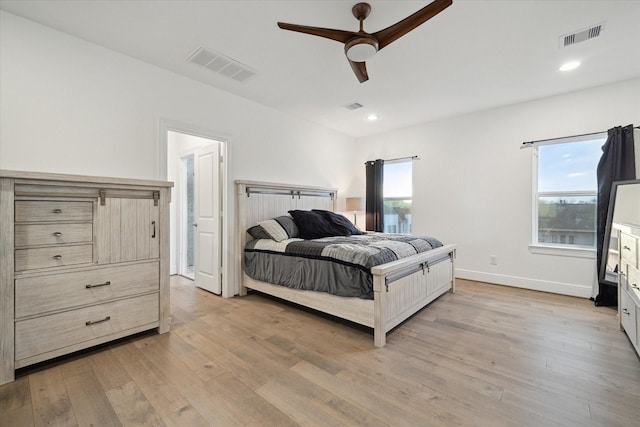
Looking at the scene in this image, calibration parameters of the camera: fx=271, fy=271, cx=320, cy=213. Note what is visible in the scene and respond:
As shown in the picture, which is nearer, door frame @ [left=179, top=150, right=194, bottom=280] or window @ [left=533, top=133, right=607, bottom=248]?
window @ [left=533, top=133, right=607, bottom=248]

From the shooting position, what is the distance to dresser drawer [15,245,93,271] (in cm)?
180

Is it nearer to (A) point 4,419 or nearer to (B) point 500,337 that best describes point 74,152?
(A) point 4,419

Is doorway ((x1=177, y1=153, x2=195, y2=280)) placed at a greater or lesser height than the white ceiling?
lesser

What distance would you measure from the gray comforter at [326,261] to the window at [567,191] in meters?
1.77

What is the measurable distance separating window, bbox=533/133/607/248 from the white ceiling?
28.7 inches

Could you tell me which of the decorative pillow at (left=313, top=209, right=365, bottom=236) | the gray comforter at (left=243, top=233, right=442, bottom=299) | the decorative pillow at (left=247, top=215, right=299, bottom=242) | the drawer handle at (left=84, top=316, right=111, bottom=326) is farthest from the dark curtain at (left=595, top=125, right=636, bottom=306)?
the drawer handle at (left=84, top=316, right=111, bottom=326)

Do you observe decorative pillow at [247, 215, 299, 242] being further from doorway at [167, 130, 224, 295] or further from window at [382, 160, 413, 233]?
window at [382, 160, 413, 233]

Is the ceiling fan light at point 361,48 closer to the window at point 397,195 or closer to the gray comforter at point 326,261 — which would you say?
the gray comforter at point 326,261

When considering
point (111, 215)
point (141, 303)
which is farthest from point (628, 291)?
point (111, 215)

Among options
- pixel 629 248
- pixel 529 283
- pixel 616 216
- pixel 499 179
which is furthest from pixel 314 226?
pixel 616 216

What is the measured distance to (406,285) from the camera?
2.55 meters

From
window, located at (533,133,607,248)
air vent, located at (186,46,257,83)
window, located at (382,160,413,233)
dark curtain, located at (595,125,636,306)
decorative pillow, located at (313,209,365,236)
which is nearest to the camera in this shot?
air vent, located at (186,46,257,83)

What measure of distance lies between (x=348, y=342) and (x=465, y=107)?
372 centimetres

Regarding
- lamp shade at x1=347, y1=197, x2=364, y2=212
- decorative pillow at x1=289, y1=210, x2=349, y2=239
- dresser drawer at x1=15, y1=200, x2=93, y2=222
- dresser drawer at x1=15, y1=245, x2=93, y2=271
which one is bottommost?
dresser drawer at x1=15, y1=245, x2=93, y2=271
